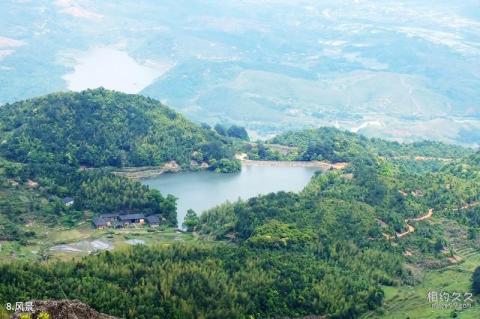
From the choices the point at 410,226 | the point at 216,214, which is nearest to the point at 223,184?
the point at 216,214

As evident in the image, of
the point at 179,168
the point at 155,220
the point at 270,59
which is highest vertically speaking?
the point at 155,220

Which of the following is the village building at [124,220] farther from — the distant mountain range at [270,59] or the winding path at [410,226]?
the distant mountain range at [270,59]

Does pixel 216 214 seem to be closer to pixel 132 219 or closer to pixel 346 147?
pixel 132 219

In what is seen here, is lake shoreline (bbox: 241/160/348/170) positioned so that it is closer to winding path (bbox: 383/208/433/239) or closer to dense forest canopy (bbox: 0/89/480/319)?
dense forest canopy (bbox: 0/89/480/319)

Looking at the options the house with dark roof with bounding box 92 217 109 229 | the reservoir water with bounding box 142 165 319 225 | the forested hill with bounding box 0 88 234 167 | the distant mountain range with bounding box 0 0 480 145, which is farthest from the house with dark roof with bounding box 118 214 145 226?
the distant mountain range with bounding box 0 0 480 145

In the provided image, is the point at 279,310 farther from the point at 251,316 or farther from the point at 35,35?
the point at 35,35

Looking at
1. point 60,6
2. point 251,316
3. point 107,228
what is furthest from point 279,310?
point 60,6
